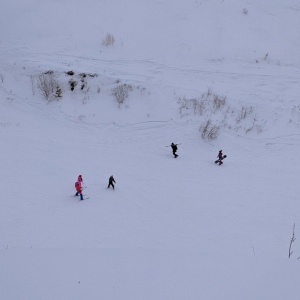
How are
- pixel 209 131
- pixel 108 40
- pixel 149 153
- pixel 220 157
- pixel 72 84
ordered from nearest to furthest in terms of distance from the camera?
pixel 220 157 < pixel 149 153 < pixel 209 131 < pixel 72 84 < pixel 108 40

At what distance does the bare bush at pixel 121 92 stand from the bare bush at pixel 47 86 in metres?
3.34

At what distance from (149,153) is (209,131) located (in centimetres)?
343

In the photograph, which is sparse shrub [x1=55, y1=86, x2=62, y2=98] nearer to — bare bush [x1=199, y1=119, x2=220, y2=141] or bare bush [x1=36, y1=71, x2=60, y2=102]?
bare bush [x1=36, y1=71, x2=60, y2=102]

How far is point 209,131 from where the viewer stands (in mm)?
17562

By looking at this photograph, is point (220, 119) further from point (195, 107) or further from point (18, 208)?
point (18, 208)

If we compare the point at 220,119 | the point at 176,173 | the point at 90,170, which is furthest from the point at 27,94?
the point at 220,119

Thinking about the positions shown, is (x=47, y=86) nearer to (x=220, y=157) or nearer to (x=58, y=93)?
(x=58, y=93)

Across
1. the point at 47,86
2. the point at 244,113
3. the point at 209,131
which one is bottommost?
the point at 209,131

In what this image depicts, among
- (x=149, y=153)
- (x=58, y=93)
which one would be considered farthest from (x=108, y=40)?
(x=149, y=153)

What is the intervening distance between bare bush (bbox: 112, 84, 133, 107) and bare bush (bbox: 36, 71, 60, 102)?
11.0 ft

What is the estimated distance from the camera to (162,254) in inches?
241

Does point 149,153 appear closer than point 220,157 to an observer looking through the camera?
No

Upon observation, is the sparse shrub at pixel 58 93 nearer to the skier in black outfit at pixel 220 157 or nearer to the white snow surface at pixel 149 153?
the white snow surface at pixel 149 153

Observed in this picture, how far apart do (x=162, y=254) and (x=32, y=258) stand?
91.1 inches
